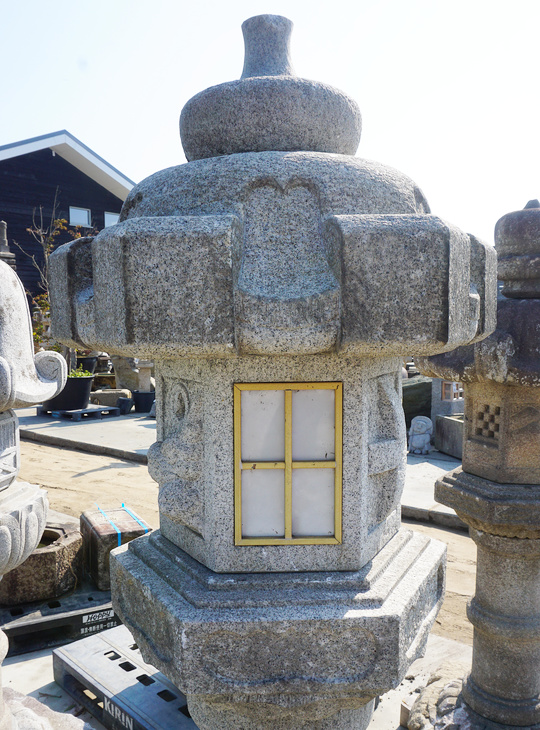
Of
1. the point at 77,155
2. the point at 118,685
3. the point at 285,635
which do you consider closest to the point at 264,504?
the point at 285,635

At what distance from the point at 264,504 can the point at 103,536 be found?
2.77 meters

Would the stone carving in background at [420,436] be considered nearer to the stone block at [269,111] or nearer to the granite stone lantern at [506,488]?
the granite stone lantern at [506,488]

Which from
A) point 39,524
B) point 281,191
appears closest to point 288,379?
point 281,191

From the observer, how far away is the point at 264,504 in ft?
6.06

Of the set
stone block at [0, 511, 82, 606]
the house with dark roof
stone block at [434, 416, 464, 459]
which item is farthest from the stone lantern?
the house with dark roof

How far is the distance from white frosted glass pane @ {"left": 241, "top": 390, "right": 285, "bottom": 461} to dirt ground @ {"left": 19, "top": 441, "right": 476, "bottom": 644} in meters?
2.86

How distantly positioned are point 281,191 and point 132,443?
304 inches

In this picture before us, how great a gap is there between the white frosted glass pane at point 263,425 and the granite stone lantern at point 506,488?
104cm

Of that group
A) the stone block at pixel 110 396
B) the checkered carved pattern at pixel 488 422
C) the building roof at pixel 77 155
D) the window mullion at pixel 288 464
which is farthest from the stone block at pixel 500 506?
the building roof at pixel 77 155

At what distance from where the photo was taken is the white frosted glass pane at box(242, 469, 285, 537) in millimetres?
1838

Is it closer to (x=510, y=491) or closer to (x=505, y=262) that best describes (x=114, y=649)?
(x=510, y=491)

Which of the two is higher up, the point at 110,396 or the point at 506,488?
the point at 506,488

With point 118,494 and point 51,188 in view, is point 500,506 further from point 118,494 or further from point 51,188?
point 51,188

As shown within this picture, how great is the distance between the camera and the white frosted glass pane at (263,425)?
1.80 metres
